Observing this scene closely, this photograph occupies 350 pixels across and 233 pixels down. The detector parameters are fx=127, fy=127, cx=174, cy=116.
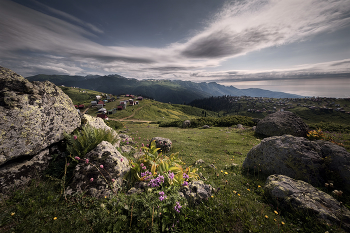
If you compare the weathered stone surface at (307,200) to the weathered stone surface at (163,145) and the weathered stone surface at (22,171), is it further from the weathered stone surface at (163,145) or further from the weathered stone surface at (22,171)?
the weathered stone surface at (22,171)

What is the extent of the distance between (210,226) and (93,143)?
18.8 feet

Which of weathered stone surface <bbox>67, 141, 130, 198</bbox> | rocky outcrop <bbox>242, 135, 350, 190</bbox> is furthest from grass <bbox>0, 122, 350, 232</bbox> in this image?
rocky outcrop <bbox>242, 135, 350, 190</bbox>

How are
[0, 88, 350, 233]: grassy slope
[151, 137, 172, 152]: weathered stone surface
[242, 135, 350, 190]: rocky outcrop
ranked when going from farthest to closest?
[151, 137, 172, 152]: weathered stone surface < [242, 135, 350, 190]: rocky outcrop < [0, 88, 350, 233]: grassy slope

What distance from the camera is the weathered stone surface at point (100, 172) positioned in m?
4.33

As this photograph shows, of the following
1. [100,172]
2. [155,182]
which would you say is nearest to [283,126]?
[155,182]

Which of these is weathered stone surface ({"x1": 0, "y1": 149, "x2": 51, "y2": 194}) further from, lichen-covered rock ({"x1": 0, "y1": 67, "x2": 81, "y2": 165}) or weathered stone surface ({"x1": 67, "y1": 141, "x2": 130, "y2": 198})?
weathered stone surface ({"x1": 67, "y1": 141, "x2": 130, "y2": 198})

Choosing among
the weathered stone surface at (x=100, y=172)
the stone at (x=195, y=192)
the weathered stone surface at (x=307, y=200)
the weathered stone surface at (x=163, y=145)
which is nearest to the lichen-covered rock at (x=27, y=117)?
the weathered stone surface at (x=100, y=172)

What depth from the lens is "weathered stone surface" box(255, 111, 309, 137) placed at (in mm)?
18562

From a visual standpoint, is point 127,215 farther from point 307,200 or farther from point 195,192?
point 307,200

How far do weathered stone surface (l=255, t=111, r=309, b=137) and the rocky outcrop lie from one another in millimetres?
12474

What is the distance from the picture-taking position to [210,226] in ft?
12.4

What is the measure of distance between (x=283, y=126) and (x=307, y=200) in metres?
18.6

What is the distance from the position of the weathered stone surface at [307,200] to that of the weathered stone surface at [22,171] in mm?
9787

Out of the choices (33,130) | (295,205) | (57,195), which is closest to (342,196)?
(295,205)
